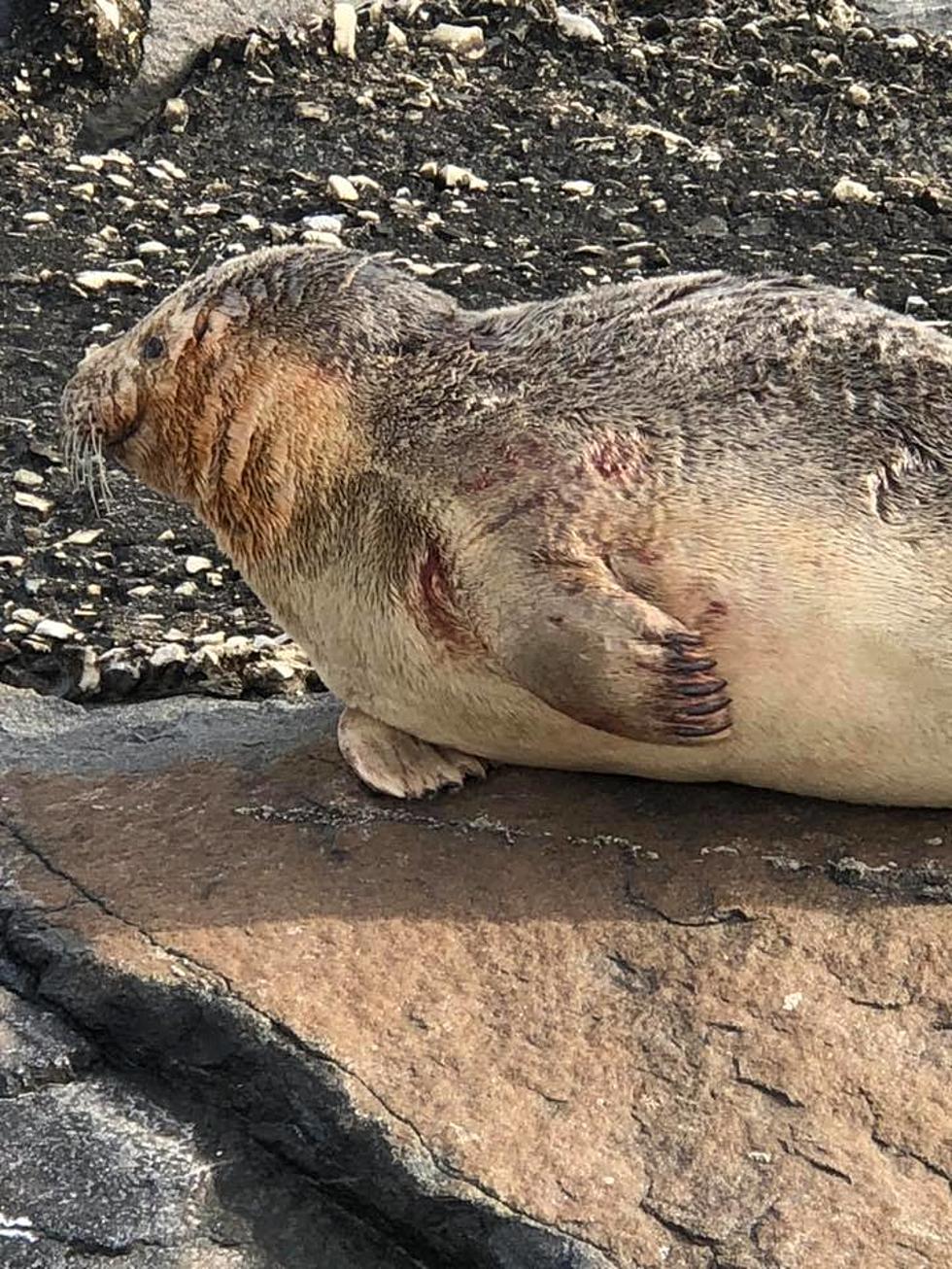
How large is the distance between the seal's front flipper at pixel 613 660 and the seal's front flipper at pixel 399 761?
59 centimetres

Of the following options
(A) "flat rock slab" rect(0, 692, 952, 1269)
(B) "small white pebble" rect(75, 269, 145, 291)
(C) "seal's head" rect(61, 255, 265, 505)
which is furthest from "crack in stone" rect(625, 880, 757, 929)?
(B) "small white pebble" rect(75, 269, 145, 291)

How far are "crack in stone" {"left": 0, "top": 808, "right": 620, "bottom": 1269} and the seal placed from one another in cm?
44

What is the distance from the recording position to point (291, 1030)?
13.5ft

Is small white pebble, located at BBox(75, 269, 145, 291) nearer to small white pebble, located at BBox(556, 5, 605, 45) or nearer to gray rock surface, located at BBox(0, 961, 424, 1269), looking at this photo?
small white pebble, located at BBox(556, 5, 605, 45)

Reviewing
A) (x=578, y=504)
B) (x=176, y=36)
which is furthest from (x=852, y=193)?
(x=578, y=504)

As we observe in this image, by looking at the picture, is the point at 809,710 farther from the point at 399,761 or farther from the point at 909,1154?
the point at 399,761

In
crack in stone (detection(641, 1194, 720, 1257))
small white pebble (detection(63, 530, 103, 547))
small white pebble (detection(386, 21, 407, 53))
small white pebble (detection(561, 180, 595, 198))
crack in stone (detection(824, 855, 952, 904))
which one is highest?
crack in stone (detection(824, 855, 952, 904))

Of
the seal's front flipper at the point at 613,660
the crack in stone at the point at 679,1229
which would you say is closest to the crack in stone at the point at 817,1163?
the crack in stone at the point at 679,1229

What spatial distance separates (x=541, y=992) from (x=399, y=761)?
33.6 inches

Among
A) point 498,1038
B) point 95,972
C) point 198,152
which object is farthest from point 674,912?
point 198,152

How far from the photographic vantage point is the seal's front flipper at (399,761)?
4805 millimetres

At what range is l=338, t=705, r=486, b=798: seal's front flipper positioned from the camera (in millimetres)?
4805

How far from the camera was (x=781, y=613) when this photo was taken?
422cm

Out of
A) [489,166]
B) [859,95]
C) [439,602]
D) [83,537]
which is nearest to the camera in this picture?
[439,602]
